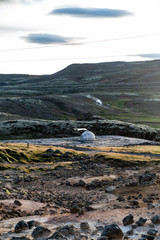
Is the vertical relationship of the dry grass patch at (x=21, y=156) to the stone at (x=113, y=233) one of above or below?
below

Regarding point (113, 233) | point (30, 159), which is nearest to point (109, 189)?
point (113, 233)

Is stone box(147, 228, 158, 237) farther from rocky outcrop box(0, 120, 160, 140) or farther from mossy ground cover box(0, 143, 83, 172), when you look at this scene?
rocky outcrop box(0, 120, 160, 140)

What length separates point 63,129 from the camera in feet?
339

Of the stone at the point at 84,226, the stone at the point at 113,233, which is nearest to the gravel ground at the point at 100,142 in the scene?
the stone at the point at 84,226

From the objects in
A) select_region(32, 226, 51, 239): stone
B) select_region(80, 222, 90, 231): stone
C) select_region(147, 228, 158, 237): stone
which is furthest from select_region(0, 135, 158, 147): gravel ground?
select_region(147, 228, 158, 237): stone

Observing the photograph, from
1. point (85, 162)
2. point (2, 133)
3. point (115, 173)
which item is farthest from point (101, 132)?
point (115, 173)

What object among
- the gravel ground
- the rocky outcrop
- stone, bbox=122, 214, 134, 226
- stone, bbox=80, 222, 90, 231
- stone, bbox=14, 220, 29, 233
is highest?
stone, bbox=122, 214, 134, 226

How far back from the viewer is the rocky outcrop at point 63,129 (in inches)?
3880

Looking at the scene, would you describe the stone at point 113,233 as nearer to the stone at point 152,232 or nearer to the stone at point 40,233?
the stone at point 152,232

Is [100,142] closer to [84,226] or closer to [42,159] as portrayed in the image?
[42,159]

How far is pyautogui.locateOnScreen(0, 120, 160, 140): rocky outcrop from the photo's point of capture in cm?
9856

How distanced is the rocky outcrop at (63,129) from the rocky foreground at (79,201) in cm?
4775

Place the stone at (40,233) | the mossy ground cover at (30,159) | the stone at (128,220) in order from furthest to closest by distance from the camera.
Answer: the mossy ground cover at (30,159) < the stone at (128,220) < the stone at (40,233)

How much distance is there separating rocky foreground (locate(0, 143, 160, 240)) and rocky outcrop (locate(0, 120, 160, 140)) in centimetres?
4775
